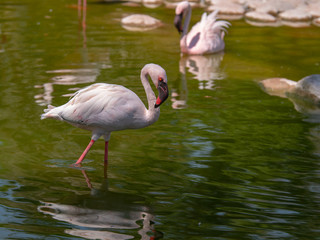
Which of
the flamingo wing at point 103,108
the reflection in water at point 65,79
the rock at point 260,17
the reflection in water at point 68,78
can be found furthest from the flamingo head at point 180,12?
the flamingo wing at point 103,108

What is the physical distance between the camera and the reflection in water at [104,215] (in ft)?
12.9

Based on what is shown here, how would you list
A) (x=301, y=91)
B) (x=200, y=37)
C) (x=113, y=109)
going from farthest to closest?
(x=200, y=37)
(x=301, y=91)
(x=113, y=109)

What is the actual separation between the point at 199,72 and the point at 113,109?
4012 mm

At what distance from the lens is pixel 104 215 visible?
13.9 feet

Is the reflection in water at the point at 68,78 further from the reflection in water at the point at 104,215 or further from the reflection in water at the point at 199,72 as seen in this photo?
the reflection in water at the point at 104,215

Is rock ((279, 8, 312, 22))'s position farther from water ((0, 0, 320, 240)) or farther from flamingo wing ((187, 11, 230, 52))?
flamingo wing ((187, 11, 230, 52))

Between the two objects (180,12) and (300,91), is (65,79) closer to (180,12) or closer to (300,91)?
(180,12)

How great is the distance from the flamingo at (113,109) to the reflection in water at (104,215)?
595 mm

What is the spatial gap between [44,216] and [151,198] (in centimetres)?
87

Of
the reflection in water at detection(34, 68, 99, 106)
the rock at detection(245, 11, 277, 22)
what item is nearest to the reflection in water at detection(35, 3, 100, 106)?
the reflection in water at detection(34, 68, 99, 106)

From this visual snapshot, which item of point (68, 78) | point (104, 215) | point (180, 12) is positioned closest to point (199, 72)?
point (180, 12)

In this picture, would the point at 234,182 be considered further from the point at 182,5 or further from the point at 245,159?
the point at 182,5

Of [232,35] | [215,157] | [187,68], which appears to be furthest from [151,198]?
[232,35]

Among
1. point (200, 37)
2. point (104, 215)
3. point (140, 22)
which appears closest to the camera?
point (104, 215)
